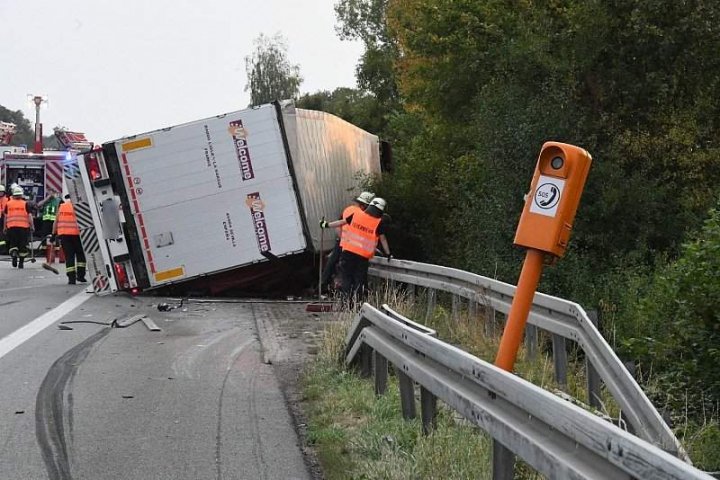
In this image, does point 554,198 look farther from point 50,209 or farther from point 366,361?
point 50,209

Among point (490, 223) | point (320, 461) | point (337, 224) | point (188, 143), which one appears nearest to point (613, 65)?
point (490, 223)

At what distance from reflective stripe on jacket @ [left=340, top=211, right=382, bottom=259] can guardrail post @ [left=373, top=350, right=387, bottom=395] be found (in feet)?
22.2

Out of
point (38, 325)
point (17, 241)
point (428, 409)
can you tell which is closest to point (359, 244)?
point (38, 325)

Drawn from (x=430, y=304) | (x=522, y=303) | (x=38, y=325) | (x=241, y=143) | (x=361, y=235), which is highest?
(x=241, y=143)

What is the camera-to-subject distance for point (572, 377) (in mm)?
7949

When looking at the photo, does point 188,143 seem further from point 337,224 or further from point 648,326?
point 648,326

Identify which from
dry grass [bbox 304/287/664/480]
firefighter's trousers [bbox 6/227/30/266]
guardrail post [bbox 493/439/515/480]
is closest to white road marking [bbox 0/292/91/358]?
dry grass [bbox 304/287/664/480]

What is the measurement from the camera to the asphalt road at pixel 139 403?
19.0 feet

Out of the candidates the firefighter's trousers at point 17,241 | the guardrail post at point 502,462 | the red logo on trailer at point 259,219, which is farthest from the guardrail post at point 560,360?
the firefighter's trousers at point 17,241

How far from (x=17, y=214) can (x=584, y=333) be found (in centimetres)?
1855

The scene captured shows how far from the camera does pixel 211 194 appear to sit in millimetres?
15320

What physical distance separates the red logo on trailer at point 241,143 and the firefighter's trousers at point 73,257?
5046 millimetres

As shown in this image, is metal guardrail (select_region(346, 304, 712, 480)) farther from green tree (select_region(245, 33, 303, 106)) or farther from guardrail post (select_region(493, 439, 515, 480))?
green tree (select_region(245, 33, 303, 106))

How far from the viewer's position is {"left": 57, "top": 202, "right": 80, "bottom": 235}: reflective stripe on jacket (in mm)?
18859
